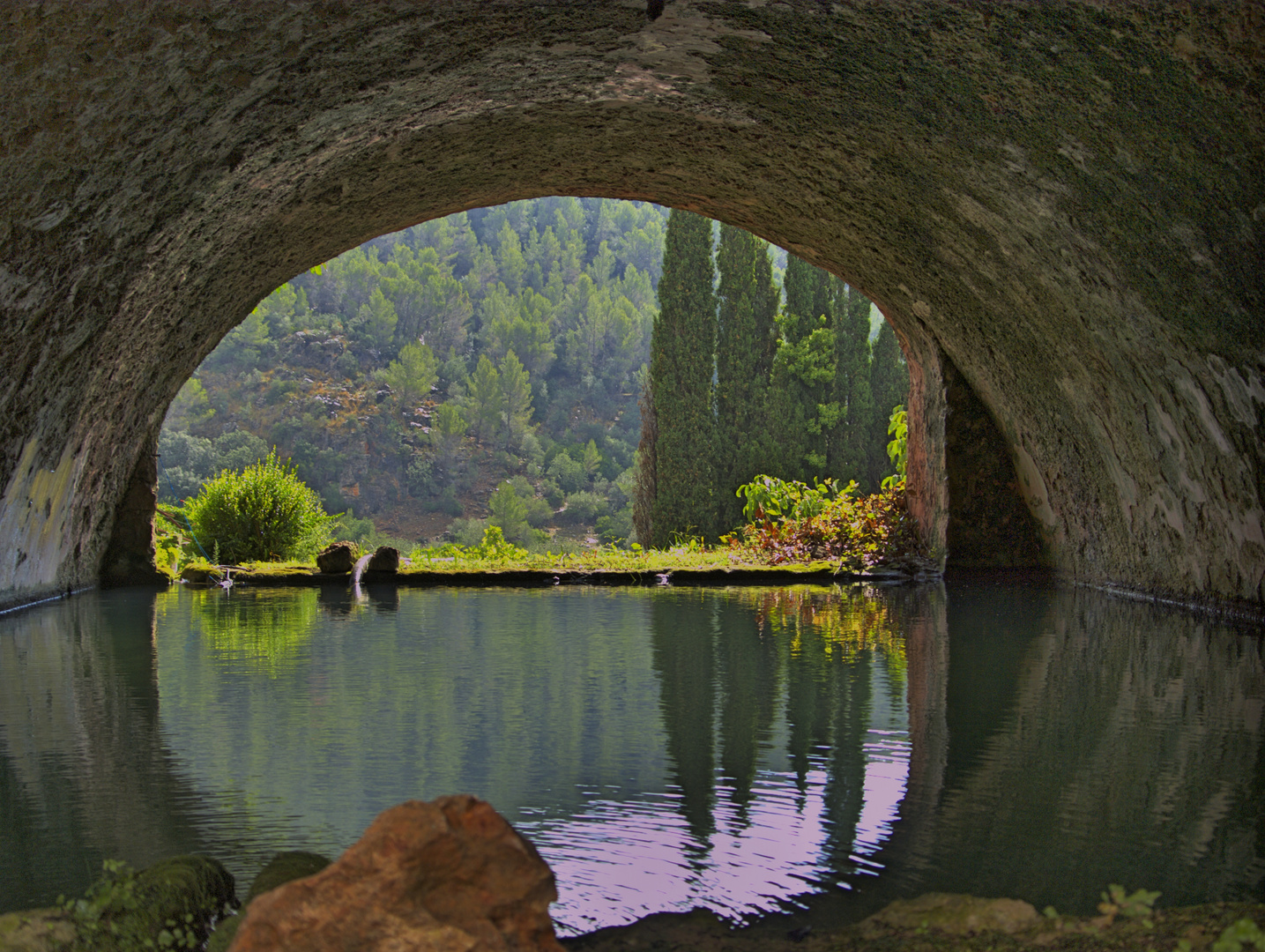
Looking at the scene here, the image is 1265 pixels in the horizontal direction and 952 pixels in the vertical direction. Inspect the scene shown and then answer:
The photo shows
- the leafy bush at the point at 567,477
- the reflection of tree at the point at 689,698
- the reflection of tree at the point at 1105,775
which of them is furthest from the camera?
the leafy bush at the point at 567,477

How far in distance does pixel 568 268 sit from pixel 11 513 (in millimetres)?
54759

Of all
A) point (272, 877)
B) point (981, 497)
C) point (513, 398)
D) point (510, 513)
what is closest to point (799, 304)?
point (981, 497)

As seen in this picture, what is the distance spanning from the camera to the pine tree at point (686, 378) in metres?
21.4

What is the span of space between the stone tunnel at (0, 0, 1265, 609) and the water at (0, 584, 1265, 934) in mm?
1376

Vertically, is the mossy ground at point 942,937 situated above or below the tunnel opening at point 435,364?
below

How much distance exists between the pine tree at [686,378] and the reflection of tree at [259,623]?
42.1 feet

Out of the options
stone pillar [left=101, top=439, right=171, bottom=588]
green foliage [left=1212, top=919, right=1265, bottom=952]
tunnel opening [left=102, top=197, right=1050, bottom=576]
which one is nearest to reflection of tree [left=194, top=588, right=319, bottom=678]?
stone pillar [left=101, top=439, right=171, bottom=588]

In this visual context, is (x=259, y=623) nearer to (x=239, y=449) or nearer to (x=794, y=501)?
(x=794, y=501)

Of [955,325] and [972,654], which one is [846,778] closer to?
[972,654]

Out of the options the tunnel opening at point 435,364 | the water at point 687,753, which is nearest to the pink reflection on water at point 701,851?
the water at point 687,753

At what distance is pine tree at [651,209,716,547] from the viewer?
21.4m

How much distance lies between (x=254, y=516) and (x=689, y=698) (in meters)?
8.13

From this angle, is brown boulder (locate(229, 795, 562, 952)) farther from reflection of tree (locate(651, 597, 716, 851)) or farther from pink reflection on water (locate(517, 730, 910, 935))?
reflection of tree (locate(651, 597, 716, 851))

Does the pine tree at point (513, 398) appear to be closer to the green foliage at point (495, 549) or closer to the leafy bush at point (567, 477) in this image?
the leafy bush at point (567, 477)
